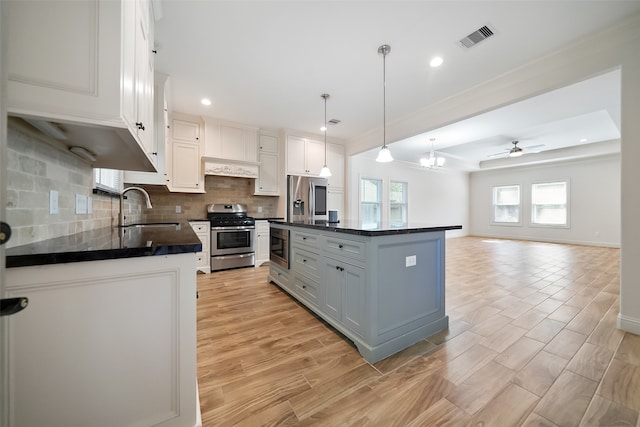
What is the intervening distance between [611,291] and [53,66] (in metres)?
5.30

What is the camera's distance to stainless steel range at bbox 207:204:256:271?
4.00 meters

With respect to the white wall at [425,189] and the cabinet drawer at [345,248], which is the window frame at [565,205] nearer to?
the white wall at [425,189]

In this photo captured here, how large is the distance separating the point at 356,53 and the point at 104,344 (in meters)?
2.93

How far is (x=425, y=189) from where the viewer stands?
7965mm

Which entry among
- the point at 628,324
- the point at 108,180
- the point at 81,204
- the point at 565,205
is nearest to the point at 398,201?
the point at 565,205

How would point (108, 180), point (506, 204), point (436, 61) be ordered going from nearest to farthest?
point (108, 180) < point (436, 61) < point (506, 204)

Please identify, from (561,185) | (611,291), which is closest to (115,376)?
(611,291)

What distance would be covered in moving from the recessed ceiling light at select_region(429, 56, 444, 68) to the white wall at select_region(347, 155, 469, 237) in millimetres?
3634

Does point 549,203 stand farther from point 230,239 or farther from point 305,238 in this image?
point 230,239

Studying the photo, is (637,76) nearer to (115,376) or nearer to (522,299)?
(522,299)

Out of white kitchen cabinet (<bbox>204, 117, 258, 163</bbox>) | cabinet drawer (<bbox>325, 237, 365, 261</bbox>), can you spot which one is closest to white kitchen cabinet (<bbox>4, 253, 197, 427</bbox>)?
cabinet drawer (<bbox>325, 237, 365, 261</bbox>)

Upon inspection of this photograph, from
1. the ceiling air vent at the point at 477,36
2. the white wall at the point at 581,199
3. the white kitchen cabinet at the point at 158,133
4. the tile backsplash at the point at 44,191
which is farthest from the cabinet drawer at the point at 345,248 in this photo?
the white wall at the point at 581,199

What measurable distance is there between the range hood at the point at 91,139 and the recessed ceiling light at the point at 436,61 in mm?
2853

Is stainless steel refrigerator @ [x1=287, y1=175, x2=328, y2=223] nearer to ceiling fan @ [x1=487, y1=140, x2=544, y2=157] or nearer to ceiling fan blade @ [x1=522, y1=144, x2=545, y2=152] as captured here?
ceiling fan @ [x1=487, y1=140, x2=544, y2=157]
